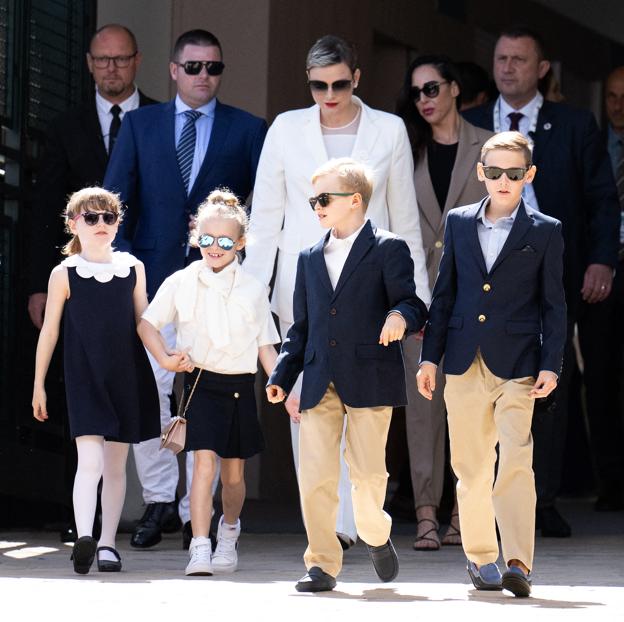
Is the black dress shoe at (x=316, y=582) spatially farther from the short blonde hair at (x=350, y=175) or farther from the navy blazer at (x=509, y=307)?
the short blonde hair at (x=350, y=175)

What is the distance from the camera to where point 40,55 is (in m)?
8.73

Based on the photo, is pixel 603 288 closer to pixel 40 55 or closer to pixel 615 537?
pixel 615 537

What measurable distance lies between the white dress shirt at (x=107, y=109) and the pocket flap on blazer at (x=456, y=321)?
2.66 m

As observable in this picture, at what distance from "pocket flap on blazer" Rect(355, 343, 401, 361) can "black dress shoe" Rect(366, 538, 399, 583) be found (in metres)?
0.63

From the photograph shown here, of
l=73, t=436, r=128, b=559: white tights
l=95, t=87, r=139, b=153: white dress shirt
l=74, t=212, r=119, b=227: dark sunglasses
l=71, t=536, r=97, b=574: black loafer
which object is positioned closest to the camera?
l=71, t=536, r=97, b=574: black loafer

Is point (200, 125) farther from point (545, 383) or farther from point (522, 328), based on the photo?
point (545, 383)

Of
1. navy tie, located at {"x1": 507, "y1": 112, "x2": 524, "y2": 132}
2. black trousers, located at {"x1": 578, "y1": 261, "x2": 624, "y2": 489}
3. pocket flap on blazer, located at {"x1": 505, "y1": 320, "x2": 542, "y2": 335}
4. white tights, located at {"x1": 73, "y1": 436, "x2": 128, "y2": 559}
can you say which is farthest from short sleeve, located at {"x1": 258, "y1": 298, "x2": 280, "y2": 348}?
black trousers, located at {"x1": 578, "y1": 261, "x2": 624, "y2": 489}

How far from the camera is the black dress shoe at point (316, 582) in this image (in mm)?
6000

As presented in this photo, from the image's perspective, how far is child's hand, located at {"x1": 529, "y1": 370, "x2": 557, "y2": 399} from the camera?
588 cm

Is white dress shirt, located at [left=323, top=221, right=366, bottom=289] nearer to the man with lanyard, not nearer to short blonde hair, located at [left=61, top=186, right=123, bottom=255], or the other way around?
short blonde hair, located at [left=61, top=186, right=123, bottom=255]

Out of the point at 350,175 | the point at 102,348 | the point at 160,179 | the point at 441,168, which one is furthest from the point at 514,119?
the point at 102,348

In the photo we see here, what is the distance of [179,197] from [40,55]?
4.29 feet

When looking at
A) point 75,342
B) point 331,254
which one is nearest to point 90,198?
point 75,342

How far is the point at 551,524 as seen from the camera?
26.9 feet
